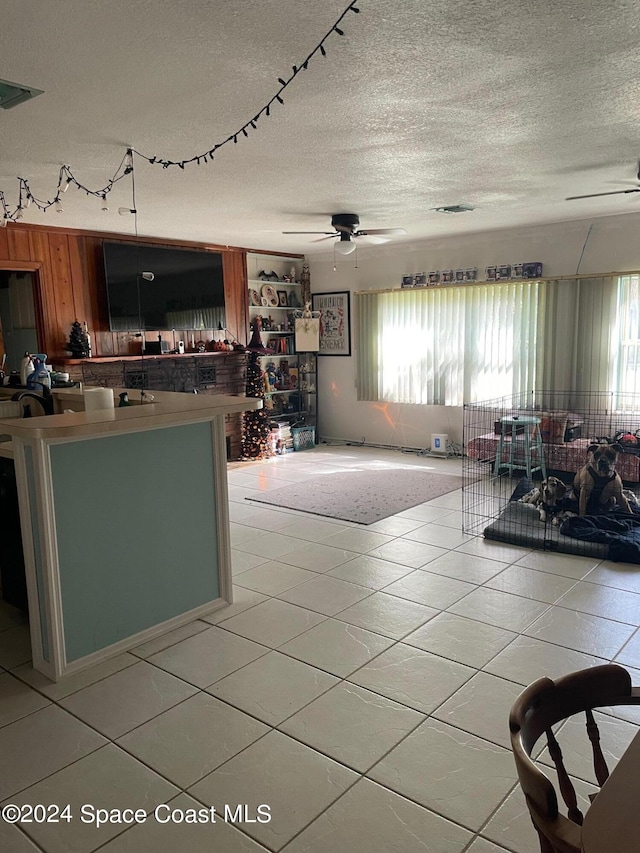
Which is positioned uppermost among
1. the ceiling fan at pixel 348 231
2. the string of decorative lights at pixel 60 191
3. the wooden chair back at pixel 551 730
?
the string of decorative lights at pixel 60 191

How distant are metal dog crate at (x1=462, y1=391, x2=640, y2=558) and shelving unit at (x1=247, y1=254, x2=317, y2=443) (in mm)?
2385

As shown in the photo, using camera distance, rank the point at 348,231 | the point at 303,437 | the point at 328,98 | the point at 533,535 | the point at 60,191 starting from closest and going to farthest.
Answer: the point at 328,98, the point at 60,191, the point at 533,535, the point at 348,231, the point at 303,437

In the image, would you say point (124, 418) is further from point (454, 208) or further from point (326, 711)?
point (454, 208)

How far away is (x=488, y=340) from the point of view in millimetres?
6938

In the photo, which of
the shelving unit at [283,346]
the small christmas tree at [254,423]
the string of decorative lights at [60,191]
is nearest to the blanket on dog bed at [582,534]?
the string of decorative lights at [60,191]

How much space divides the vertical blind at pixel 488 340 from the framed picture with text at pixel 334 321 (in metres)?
0.22

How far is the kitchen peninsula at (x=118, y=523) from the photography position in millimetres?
2680

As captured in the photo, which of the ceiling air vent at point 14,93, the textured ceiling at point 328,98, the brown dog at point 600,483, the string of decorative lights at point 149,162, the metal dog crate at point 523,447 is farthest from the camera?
the metal dog crate at point 523,447

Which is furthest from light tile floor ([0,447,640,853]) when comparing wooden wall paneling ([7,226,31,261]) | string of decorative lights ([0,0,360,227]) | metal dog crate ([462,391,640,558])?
wooden wall paneling ([7,226,31,261])

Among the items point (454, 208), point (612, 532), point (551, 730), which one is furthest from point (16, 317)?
point (551, 730)

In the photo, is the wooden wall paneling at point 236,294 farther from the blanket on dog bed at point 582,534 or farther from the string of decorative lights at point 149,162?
the blanket on dog bed at point 582,534

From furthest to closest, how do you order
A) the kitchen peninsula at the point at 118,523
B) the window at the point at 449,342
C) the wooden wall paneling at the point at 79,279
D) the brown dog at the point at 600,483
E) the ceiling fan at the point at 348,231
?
the window at the point at 449,342 < the wooden wall paneling at the point at 79,279 < the ceiling fan at the point at 348,231 < the brown dog at the point at 600,483 < the kitchen peninsula at the point at 118,523

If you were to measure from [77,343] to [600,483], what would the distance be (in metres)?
4.62

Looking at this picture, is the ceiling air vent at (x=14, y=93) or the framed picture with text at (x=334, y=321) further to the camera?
the framed picture with text at (x=334, y=321)
